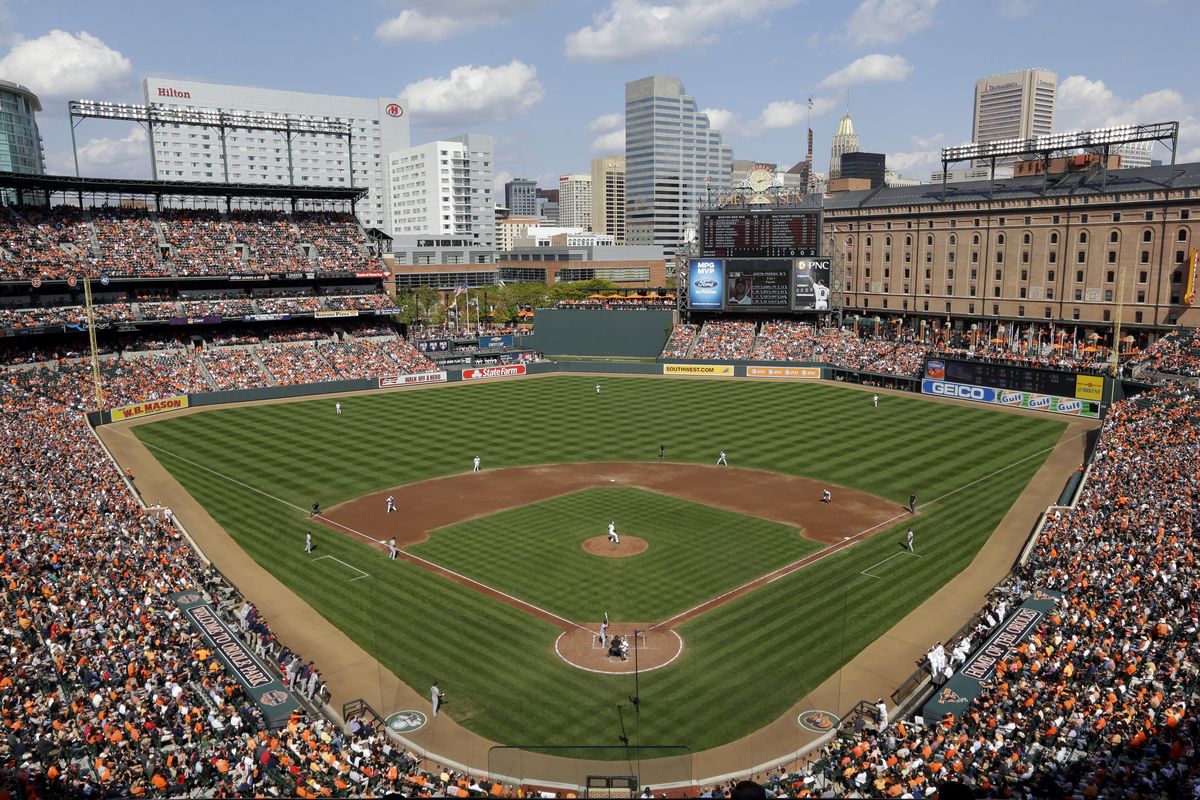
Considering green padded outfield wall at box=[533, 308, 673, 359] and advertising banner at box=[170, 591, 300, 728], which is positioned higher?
green padded outfield wall at box=[533, 308, 673, 359]

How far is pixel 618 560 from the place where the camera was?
107 ft

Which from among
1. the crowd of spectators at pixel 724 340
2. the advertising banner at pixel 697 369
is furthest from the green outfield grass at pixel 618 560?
the crowd of spectators at pixel 724 340

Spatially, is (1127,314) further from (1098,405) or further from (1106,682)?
(1106,682)

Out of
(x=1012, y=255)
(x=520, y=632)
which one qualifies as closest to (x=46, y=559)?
(x=520, y=632)

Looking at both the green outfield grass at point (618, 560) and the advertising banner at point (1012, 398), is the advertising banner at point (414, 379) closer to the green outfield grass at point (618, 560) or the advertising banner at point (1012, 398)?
the green outfield grass at point (618, 560)

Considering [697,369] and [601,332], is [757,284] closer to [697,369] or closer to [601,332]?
[697,369]

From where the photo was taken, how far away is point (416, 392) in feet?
246

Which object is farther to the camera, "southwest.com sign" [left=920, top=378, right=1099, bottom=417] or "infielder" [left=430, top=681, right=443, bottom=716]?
"southwest.com sign" [left=920, top=378, right=1099, bottom=417]

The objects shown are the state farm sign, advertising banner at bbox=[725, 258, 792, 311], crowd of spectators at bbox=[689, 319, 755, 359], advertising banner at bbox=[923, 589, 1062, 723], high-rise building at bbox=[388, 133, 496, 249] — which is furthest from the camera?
high-rise building at bbox=[388, 133, 496, 249]

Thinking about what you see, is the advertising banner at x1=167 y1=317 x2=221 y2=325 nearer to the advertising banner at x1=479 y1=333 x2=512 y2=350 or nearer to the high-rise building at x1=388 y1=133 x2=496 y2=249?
the advertising banner at x1=479 y1=333 x2=512 y2=350

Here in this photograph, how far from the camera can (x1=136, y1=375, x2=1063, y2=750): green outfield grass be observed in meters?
23.1

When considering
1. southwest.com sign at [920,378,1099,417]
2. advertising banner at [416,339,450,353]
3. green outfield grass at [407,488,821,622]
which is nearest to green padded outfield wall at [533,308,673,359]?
advertising banner at [416,339,450,353]

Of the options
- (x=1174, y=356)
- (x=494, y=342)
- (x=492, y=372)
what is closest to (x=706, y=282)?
(x=492, y=372)

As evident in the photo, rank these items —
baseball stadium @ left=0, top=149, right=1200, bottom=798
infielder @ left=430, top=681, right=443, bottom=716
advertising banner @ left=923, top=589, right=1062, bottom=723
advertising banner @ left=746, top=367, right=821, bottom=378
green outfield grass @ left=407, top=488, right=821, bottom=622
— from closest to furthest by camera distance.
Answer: baseball stadium @ left=0, top=149, right=1200, bottom=798, advertising banner @ left=923, top=589, right=1062, bottom=723, infielder @ left=430, top=681, right=443, bottom=716, green outfield grass @ left=407, top=488, right=821, bottom=622, advertising banner @ left=746, top=367, right=821, bottom=378
